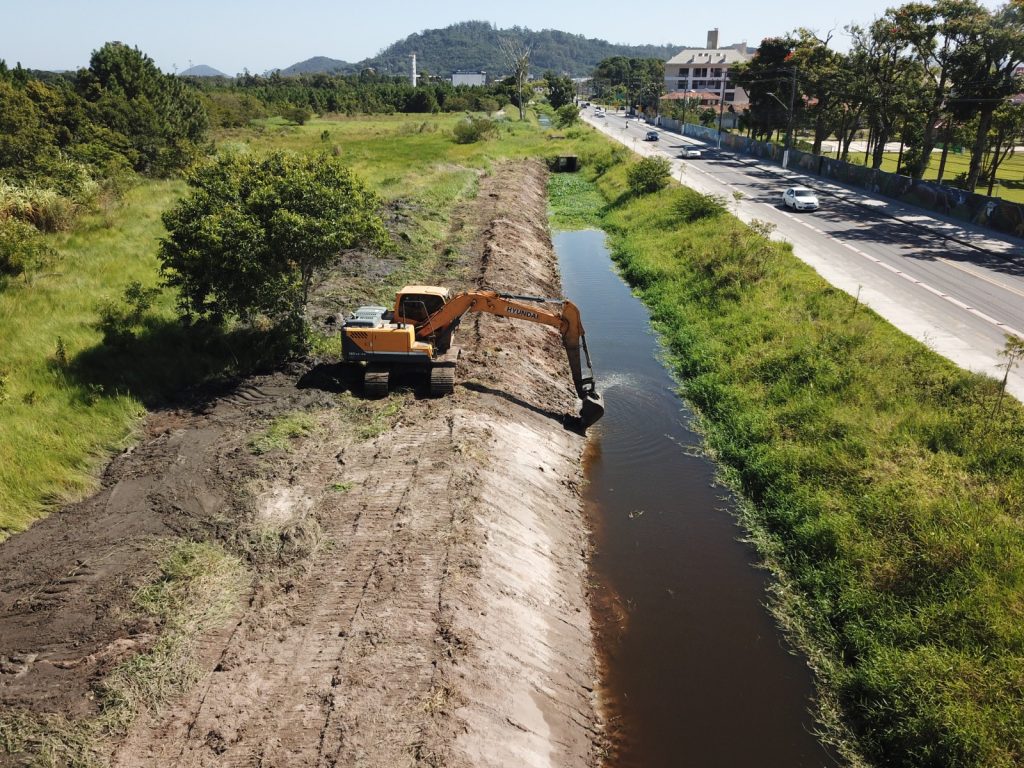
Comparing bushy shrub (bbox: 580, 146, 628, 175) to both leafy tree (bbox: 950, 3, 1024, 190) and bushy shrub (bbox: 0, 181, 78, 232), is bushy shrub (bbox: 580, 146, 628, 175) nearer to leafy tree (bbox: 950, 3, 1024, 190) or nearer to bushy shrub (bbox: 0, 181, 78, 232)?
leafy tree (bbox: 950, 3, 1024, 190)

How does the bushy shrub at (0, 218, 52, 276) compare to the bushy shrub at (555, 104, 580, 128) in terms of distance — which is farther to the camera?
the bushy shrub at (555, 104, 580, 128)

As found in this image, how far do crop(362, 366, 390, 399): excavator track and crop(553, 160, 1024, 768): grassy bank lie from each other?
30.9ft

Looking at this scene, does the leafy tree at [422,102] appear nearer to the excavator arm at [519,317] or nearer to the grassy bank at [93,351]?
the grassy bank at [93,351]

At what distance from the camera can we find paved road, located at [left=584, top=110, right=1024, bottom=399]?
74.5 ft

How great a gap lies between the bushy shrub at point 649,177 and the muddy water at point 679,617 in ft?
99.3

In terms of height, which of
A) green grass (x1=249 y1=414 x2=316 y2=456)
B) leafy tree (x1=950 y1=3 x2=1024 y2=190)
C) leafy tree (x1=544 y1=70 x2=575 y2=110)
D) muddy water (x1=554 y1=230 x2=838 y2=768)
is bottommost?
muddy water (x1=554 y1=230 x2=838 y2=768)

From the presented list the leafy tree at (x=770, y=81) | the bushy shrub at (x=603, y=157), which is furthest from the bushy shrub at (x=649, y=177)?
the leafy tree at (x=770, y=81)

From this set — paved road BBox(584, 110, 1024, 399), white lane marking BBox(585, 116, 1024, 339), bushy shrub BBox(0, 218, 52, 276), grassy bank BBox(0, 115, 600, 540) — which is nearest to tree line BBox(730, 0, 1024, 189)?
paved road BBox(584, 110, 1024, 399)

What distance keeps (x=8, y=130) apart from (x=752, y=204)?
1824 inches

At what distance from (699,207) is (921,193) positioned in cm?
1755

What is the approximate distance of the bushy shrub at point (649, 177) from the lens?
156ft

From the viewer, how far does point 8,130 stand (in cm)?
3803

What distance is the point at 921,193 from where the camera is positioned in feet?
146

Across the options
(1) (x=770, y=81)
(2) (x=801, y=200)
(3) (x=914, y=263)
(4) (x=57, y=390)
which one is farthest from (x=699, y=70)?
(4) (x=57, y=390)
